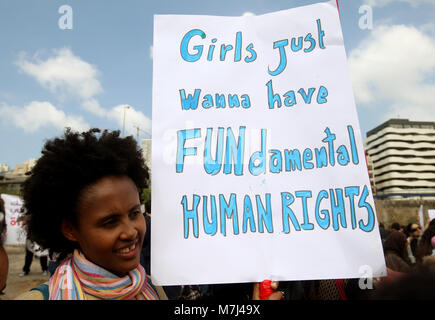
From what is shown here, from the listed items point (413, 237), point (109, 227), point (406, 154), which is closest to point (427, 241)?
point (413, 237)

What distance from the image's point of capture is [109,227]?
1121 mm

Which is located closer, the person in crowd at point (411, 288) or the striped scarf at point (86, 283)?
the person in crowd at point (411, 288)

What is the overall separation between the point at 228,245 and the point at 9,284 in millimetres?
6954

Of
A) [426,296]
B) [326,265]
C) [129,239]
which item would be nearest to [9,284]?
[129,239]

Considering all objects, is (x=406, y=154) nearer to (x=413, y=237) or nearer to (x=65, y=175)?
(x=413, y=237)

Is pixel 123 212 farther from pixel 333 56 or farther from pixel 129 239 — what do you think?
pixel 333 56

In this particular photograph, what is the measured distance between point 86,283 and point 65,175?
0.42 m

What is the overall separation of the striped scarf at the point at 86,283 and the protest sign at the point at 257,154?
132 mm

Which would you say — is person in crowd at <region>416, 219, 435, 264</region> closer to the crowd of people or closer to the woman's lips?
the crowd of people

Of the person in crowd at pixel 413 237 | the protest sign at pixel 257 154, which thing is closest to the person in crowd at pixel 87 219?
the protest sign at pixel 257 154

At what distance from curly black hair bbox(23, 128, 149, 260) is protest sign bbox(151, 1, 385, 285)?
0.20 meters

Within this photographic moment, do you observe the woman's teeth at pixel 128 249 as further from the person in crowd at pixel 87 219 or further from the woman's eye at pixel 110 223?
the woman's eye at pixel 110 223

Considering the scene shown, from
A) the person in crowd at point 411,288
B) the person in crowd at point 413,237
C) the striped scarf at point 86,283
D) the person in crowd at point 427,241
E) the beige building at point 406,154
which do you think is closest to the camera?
the person in crowd at point 411,288

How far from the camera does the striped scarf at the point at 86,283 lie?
1112mm
